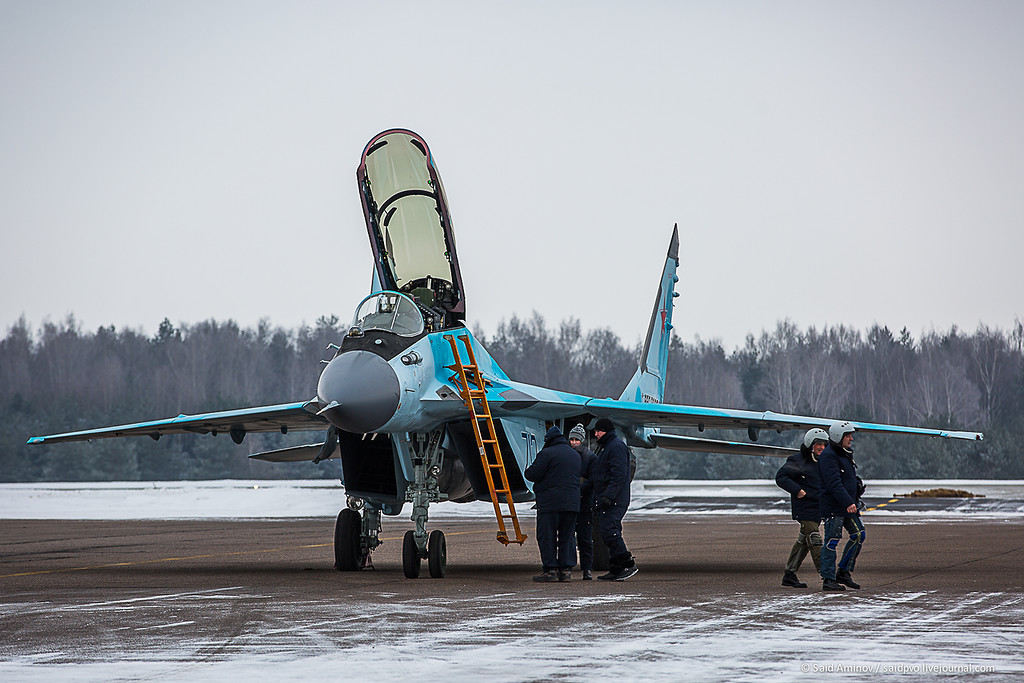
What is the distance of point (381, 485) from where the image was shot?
1366 centimetres

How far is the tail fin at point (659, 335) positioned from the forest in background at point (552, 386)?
42127 millimetres

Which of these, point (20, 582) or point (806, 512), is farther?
point (20, 582)

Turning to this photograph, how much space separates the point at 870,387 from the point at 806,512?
7866 cm

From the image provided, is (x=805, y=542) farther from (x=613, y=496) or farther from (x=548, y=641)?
(x=548, y=641)

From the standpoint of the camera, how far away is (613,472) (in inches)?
500

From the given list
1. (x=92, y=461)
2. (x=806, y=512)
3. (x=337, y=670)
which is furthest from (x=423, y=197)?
(x=92, y=461)

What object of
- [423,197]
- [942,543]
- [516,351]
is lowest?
[942,543]

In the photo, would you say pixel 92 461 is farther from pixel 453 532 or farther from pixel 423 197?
pixel 423 197

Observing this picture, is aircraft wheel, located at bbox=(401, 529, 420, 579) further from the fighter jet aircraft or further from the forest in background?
the forest in background

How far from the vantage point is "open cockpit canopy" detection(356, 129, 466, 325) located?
13.9 meters

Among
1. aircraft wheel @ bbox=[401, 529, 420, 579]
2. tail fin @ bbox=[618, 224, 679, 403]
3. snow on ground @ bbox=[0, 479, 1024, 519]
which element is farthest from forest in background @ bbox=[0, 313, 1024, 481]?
aircraft wheel @ bbox=[401, 529, 420, 579]

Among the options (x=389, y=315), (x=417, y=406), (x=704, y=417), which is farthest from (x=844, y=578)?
(x=389, y=315)

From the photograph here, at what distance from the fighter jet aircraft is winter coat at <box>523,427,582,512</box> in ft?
1.23

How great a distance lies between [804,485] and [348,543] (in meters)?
5.58
